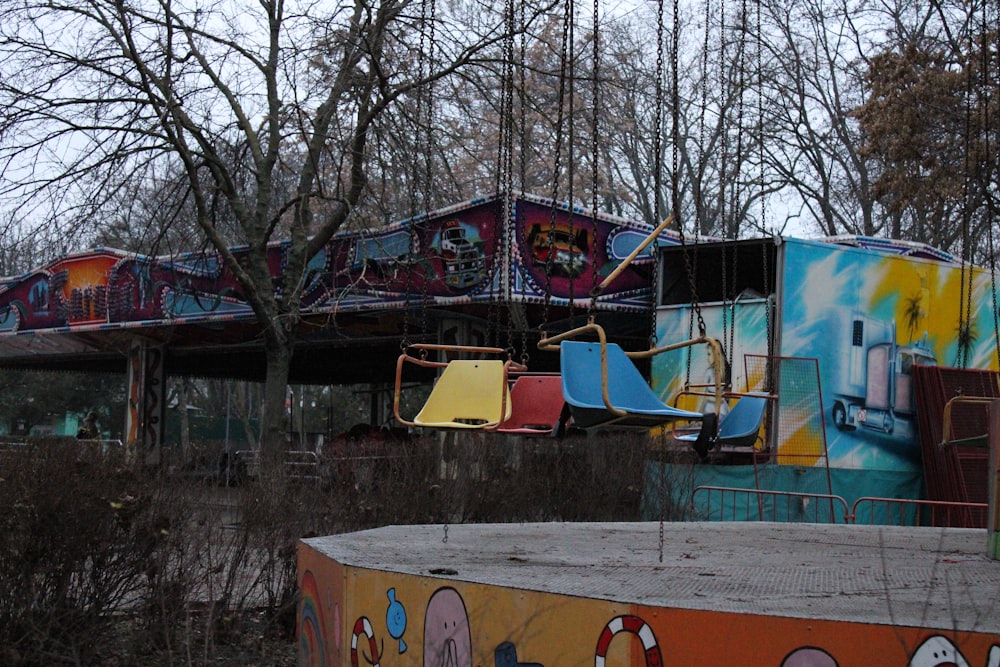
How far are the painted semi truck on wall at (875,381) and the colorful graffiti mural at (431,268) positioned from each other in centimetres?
331

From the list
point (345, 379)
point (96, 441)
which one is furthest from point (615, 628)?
point (345, 379)

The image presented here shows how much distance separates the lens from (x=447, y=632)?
4.26 m

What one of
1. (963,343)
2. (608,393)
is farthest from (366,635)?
(963,343)

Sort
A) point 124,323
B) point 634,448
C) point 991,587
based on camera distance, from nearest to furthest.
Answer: point 991,587, point 634,448, point 124,323

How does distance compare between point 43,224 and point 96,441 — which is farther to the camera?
point 43,224

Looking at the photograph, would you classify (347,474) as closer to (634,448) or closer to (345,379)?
(634,448)

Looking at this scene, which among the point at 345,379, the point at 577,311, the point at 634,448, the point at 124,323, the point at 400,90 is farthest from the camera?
the point at 345,379

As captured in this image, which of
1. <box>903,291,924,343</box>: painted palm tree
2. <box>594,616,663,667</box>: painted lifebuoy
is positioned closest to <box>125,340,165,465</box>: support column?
<box>903,291,924,343</box>: painted palm tree

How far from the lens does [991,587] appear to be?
4.64 m

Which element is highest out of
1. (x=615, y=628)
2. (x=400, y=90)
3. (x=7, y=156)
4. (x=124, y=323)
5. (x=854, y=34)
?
(x=854, y=34)

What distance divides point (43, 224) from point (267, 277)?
13.4 ft

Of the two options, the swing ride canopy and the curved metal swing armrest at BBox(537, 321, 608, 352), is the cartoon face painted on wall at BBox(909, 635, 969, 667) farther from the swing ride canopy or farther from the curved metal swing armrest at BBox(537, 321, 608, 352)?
the swing ride canopy

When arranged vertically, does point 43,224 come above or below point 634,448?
above

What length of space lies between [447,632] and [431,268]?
47.7 feet
